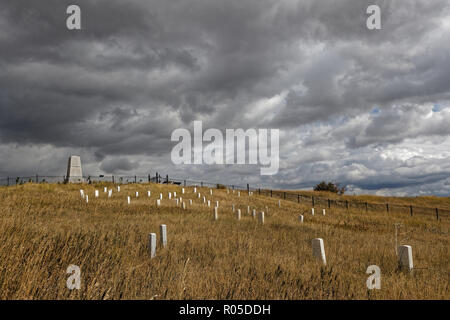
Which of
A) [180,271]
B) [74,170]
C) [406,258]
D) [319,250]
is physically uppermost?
[74,170]

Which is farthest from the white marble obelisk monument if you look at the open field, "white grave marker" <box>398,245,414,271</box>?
"white grave marker" <box>398,245,414,271</box>

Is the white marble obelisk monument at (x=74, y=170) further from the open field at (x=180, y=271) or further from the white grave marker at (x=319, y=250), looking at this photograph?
the white grave marker at (x=319, y=250)

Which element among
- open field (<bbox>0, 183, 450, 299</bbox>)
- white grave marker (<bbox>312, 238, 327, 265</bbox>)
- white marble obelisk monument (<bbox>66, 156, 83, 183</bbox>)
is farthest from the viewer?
white marble obelisk monument (<bbox>66, 156, 83, 183</bbox>)

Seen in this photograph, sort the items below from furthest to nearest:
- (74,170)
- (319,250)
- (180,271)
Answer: (74,170), (319,250), (180,271)

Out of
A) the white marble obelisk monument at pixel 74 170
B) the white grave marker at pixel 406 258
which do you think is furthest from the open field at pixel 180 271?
the white marble obelisk monument at pixel 74 170

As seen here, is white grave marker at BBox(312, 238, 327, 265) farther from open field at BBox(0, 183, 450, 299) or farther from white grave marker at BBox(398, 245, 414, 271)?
white grave marker at BBox(398, 245, 414, 271)

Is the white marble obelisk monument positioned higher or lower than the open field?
higher

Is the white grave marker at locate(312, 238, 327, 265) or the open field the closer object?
the open field

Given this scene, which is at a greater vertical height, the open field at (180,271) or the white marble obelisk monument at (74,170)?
the white marble obelisk monument at (74,170)

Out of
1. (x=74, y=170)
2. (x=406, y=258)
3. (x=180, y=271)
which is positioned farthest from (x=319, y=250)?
(x=74, y=170)

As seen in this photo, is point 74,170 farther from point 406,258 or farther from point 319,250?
point 406,258
